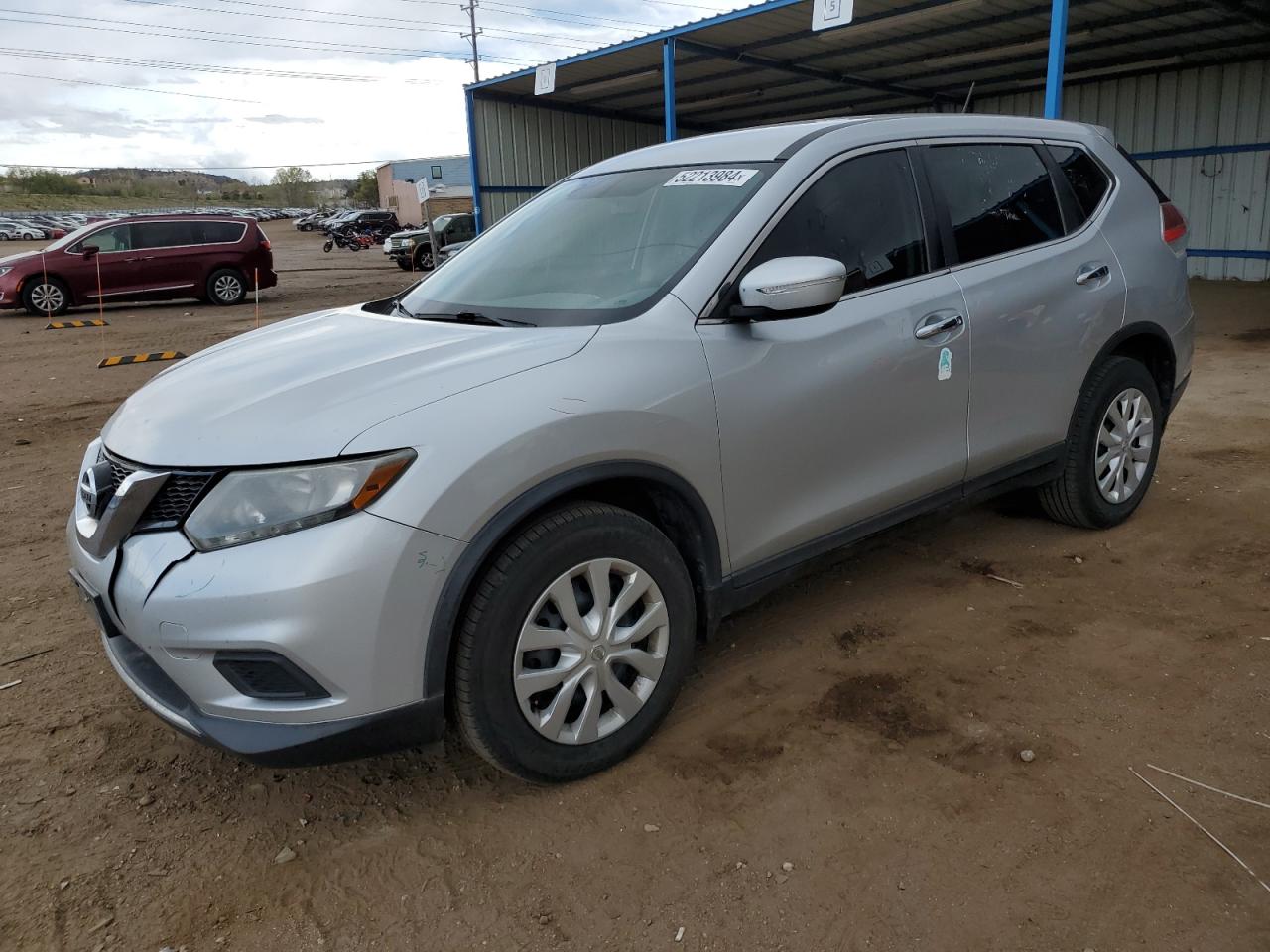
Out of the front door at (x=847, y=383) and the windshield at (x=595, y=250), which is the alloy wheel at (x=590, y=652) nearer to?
the front door at (x=847, y=383)

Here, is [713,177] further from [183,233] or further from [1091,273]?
[183,233]

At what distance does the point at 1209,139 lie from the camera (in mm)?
16359

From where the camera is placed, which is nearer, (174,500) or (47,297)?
(174,500)

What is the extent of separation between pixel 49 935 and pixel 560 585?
139 cm

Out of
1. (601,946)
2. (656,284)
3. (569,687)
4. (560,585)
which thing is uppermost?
(656,284)

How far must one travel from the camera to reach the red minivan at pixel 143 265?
15.7 metres

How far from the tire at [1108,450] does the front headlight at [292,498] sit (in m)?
2.96

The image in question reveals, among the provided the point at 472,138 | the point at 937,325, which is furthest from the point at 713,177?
the point at 472,138

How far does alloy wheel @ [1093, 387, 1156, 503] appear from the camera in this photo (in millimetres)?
4062

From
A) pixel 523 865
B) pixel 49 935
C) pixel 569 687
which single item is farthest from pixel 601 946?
pixel 49 935

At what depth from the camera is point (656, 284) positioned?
9.13ft

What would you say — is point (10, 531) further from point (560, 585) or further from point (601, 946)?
point (601, 946)

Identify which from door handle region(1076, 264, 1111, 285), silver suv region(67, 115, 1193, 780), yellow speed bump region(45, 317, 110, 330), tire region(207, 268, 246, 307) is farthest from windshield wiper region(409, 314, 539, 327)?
tire region(207, 268, 246, 307)

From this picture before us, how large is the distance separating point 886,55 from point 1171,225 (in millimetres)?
12475
